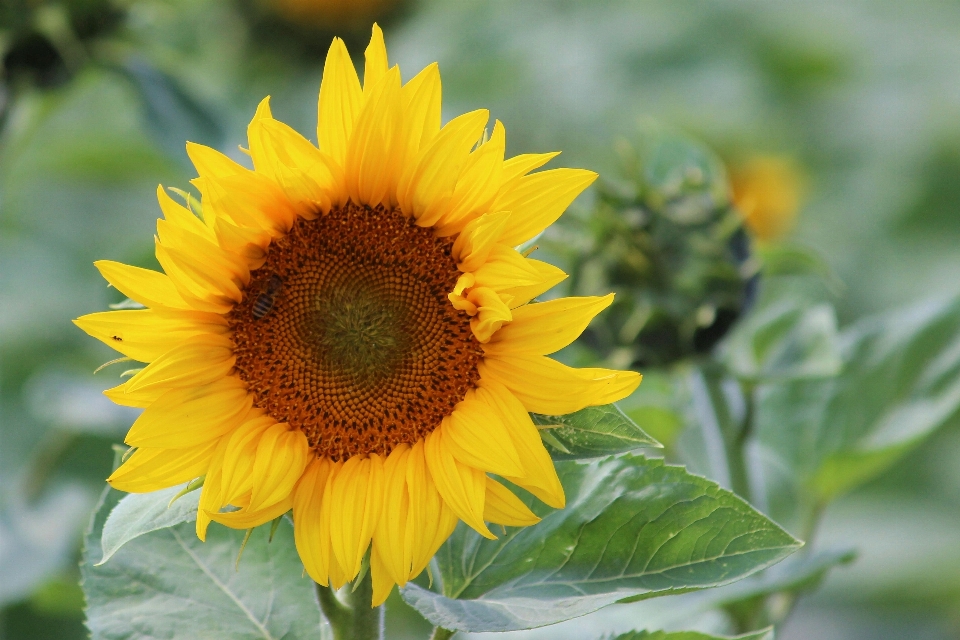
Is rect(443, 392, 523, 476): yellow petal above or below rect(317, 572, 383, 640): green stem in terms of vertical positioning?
above

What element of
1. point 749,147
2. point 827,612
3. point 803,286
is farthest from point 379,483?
point 749,147

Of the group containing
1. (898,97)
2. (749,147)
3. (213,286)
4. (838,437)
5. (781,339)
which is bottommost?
(213,286)

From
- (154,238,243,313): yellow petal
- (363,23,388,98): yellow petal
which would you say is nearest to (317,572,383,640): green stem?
(154,238,243,313): yellow petal

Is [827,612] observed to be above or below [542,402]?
above

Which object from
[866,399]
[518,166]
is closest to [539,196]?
[518,166]

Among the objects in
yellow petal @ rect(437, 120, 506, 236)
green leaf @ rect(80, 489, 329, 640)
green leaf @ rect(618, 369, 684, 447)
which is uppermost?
green leaf @ rect(618, 369, 684, 447)

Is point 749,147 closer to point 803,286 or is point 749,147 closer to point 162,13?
point 803,286

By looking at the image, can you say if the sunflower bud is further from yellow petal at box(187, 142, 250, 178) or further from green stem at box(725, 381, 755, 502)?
yellow petal at box(187, 142, 250, 178)

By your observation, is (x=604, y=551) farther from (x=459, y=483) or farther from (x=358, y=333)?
(x=358, y=333)
